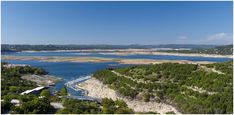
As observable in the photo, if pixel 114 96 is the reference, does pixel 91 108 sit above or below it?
above

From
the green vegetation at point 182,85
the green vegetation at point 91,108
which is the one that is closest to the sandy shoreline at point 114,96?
the green vegetation at point 182,85

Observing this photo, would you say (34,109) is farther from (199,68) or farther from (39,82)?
(39,82)

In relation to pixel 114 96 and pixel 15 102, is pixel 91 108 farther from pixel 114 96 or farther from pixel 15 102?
pixel 114 96

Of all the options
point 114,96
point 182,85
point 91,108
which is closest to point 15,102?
point 91,108

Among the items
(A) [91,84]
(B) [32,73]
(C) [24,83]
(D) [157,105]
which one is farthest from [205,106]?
(B) [32,73]

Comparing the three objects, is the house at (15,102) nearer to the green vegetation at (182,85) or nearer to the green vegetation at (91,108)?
the green vegetation at (91,108)
